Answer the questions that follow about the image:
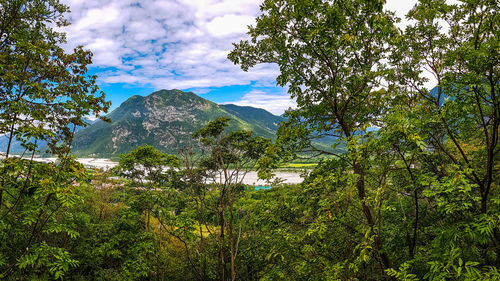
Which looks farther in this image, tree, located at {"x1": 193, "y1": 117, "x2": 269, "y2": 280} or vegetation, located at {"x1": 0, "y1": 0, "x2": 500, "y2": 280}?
tree, located at {"x1": 193, "y1": 117, "x2": 269, "y2": 280}

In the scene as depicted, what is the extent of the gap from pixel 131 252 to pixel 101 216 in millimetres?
10810

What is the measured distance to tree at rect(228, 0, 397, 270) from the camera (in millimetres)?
5250

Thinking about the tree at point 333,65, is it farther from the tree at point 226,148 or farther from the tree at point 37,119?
the tree at point 226,148

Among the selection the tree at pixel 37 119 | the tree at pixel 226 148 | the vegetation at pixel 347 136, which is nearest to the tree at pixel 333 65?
the vegetation at pixel 347 136

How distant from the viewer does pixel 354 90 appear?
6.05 m

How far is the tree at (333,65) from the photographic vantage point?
5250mm

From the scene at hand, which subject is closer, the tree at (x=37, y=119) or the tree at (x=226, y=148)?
A: the tree at (x=37, y=119)

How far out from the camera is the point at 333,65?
20.2 feet

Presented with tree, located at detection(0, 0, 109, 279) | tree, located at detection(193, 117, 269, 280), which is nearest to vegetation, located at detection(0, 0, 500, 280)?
tree, located at detection(0, 0, 109, 279)

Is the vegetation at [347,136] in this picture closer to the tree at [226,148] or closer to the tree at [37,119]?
the tree at [37,119]

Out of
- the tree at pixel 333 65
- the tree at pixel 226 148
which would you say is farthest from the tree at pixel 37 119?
the tree at pixel 226 148

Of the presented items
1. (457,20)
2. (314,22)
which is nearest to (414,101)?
(457,20)

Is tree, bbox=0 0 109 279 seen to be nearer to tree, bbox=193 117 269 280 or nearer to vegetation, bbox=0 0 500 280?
vegetation, bbox=0 0 500 280

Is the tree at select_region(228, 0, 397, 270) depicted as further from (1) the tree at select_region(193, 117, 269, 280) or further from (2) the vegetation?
(1) the tree at select_region(193, 117, 269, 280)
